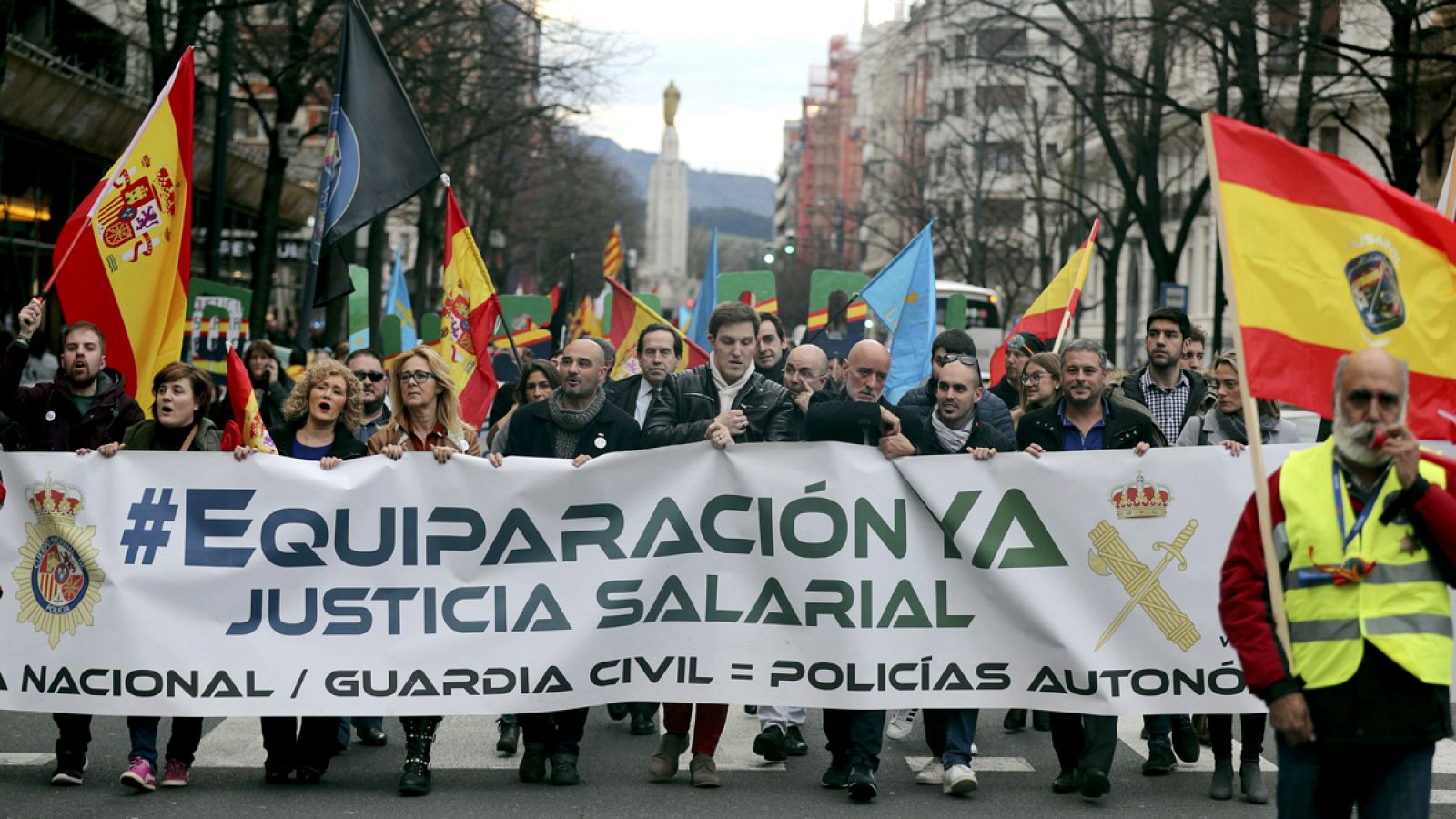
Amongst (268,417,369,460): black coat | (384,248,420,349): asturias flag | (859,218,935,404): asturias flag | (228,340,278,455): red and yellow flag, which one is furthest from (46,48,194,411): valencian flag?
(384,248,420,349): asturias flag

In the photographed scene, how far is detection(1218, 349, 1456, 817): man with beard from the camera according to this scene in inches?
184

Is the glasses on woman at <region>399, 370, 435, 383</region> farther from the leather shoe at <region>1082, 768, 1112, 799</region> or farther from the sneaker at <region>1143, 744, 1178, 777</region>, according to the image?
the sneaker at <region>1143, 744, 1178, 777</region>

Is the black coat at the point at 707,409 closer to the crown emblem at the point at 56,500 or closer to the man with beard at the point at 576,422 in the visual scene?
the man with beard at the point at 576,422

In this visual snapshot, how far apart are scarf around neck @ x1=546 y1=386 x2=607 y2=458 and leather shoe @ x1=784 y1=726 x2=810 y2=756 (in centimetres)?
164

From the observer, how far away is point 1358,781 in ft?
15.6

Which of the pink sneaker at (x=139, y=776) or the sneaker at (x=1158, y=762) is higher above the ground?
the sneaker at (x=1158, y=762)

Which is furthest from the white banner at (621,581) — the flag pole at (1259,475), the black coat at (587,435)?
the flag pole at (1259,475)

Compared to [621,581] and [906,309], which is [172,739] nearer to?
[621,581]

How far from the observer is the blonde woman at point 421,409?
797 centimetres

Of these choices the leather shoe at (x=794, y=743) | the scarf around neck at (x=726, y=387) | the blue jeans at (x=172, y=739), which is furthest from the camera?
the leather shoe at (x=794, y=743)

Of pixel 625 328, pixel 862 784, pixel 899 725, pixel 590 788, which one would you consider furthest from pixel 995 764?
pixel 625 328

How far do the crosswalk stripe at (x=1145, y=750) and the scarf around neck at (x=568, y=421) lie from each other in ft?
9.25

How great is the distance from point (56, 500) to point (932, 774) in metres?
3.76

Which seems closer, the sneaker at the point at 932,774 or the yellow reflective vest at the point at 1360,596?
the yellow reflective vest at the point at 1360,596
